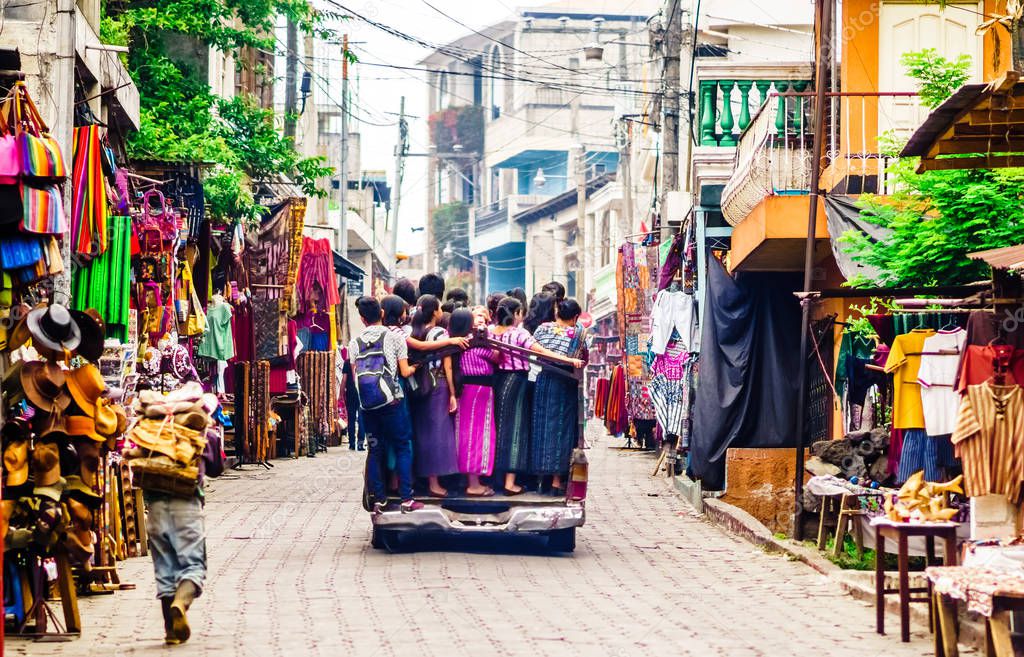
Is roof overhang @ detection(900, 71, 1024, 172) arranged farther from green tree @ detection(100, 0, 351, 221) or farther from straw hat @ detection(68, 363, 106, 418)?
green tree @ detection(100, 0, 351, 221)

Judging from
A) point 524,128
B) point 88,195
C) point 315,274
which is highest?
point 524,128

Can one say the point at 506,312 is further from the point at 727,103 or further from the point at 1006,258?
the point at 727,103

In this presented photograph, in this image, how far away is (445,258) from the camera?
266 ft

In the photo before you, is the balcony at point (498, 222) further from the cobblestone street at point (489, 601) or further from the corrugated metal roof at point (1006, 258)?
the corrugated metal roof at point (1006, 258)

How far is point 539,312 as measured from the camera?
47.9 feet

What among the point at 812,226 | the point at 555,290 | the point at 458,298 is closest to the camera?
the point at 812,226

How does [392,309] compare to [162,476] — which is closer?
[162,476]

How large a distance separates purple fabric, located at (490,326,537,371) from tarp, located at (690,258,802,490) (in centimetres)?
590

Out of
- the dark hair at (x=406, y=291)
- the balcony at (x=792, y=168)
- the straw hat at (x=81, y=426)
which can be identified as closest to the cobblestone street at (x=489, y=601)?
the straw hat at (x=81, y=426)

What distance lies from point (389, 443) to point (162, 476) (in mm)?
4194

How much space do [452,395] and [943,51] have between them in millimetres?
8210

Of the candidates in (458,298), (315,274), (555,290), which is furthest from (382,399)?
(315,274)

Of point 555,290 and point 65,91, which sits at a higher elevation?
point 65,91

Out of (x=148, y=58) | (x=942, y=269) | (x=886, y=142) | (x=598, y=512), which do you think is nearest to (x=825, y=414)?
(x=598, y=512)
